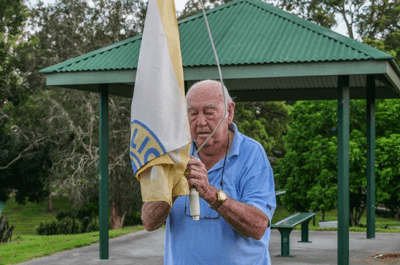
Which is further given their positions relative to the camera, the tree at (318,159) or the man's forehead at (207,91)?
the tree at (318,159)

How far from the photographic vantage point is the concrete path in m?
9.60

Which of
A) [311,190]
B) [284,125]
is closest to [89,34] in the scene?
[284,125]

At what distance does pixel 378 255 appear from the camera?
10.3 m

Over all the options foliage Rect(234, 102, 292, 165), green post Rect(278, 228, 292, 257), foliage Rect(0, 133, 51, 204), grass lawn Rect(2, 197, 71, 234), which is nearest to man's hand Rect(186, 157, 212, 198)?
green post Rect(278, 228, 292, 257)

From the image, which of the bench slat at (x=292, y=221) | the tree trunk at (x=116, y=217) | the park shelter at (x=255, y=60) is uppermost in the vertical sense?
the park shelter at (x=255, y=60)

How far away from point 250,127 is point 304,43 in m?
18.6

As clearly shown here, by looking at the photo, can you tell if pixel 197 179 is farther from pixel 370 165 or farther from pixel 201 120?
pixel 370 165

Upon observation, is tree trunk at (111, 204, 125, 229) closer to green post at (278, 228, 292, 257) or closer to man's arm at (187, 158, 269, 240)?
green post at (278, 228, 292, 257)

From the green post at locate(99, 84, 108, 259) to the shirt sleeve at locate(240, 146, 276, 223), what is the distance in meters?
7.67

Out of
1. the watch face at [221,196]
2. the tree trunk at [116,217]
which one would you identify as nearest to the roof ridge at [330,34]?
the watch face at [221,196]

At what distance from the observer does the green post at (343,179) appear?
888cm

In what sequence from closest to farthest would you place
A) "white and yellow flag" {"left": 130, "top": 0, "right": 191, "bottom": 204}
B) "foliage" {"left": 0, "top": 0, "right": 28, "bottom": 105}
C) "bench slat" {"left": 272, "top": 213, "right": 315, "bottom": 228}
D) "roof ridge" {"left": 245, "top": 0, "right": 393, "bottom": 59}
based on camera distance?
"white and yellow flag" {"left": 130, "top": 0, "right": 191, "bottom": 204}, "roof ridge" {"left": 245, "top": 0, "right": 393, "bottom": 59}, "bench slat" {"left": 272, "top": 213, "right": 315, "bottom": 228}, "foliage" {"left": 0, "top": 0, "right": 28, "bottom": 105}

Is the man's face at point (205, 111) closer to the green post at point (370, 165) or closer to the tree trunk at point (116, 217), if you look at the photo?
the green post at point (370, 165)

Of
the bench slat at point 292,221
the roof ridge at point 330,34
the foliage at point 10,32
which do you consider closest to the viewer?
the roof ridge at point 330,34
